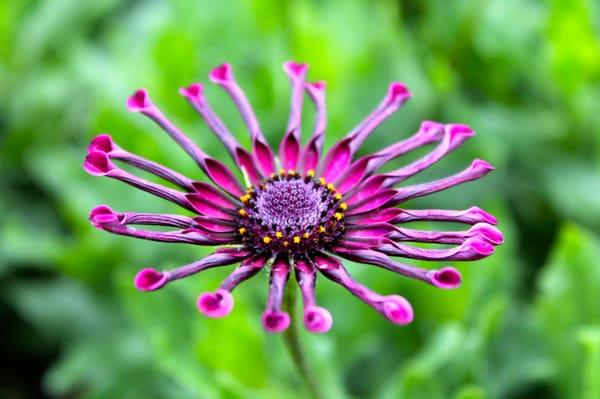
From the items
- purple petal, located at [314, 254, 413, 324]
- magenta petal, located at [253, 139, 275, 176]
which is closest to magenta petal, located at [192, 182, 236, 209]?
magenta petal, located at [253, 139, 275, 176]

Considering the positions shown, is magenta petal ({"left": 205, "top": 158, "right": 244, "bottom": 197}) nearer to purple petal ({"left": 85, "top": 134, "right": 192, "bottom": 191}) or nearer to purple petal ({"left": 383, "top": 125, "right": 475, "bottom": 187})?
purple petal ({"left": 85, "top": 134, "right": 192, "bottom": 191})

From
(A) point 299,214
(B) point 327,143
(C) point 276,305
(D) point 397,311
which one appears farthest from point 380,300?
(B) point 327,143

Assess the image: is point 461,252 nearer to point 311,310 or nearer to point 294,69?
point 311,310

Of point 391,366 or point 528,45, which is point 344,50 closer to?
point 528,45

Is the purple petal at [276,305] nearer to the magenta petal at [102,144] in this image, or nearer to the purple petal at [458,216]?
the purple petal at [458,216]

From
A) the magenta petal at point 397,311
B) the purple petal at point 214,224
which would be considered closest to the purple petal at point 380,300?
the magenta petal at point 397,311
